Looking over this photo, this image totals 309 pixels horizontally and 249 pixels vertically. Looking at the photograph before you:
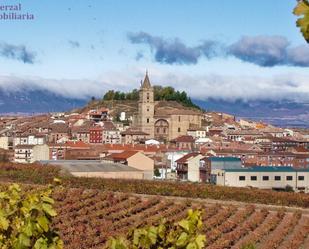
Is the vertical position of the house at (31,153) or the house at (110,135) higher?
the house at (110,135)

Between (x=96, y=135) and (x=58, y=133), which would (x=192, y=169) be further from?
(x=58, y=133)

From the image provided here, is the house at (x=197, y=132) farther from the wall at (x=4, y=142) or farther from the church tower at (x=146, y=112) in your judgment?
the wall at (x=4, y=142)

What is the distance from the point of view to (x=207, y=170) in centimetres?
5197

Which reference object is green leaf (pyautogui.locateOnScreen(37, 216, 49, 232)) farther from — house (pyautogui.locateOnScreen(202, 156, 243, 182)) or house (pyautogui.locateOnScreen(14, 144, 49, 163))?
house (pyautogui.locateOnScreen(14, 144, 49, 163))

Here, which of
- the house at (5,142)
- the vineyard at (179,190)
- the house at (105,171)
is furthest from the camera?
the house at (5,142)

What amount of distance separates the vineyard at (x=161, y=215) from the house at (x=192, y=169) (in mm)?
33498

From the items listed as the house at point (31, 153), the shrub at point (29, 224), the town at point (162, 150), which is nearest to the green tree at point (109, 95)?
the town at point (162, 150)

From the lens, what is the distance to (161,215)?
14.7 metres

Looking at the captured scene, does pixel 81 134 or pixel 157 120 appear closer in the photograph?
pixel 81 134

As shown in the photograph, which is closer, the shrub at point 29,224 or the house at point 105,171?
the shrub at point 29,224

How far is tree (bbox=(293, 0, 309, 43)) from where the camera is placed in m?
2.76

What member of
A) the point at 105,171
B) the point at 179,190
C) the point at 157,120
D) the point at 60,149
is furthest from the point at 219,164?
the point at 157,120

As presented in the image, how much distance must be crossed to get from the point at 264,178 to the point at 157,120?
215 ft

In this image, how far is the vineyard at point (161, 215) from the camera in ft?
47.3
